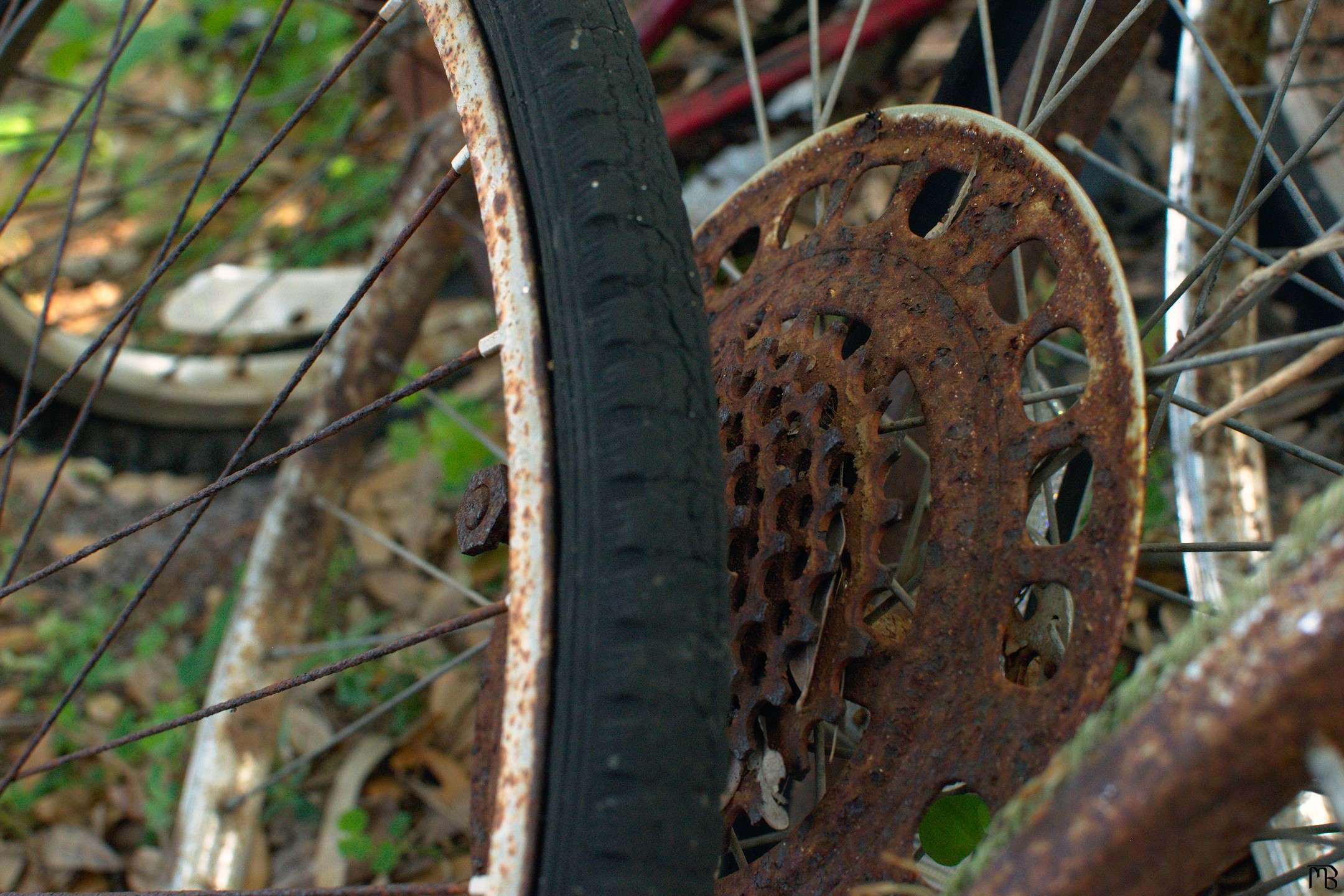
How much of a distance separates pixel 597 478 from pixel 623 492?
0.02 metres

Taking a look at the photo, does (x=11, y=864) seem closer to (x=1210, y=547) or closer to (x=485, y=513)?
(x=485, y=513)

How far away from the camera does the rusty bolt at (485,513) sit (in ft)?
1.93

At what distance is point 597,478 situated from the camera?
0.50 metres

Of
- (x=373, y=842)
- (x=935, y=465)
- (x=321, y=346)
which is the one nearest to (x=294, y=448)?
(x=321, y=346)

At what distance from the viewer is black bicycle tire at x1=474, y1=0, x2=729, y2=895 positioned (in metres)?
0.47

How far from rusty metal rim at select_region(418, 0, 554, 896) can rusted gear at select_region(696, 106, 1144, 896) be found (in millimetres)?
182

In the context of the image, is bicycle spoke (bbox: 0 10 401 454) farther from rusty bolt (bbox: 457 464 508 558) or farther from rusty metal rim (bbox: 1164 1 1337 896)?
rusty metal rim (bbox: 1164 1 1337 896)

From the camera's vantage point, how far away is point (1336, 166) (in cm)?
118

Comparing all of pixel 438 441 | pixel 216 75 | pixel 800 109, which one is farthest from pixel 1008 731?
pixel 216 75

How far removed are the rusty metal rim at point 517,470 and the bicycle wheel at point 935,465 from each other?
161 millimetres

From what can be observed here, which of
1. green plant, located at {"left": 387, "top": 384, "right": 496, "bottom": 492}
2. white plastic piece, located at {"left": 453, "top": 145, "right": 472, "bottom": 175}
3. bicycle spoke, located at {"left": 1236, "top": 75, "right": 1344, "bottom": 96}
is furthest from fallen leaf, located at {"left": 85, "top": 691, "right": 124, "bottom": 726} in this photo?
bicycle spoke, located at {"left": 1236, "top": 75, "right": 1344, "bottom": 96}

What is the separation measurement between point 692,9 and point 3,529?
4.12 ft

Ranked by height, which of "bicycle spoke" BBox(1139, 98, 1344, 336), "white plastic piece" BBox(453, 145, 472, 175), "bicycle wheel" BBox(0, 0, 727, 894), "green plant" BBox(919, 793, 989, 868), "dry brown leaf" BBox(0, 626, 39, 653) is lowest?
"green plant" BBox(919, 793, 989, 868)

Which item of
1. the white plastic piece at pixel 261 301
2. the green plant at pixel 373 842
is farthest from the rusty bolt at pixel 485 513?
the white plastic piece at pixel 261 301
